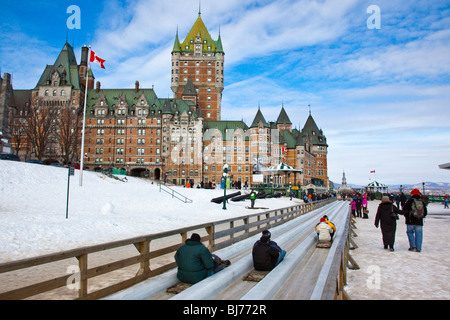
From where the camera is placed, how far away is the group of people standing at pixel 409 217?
33.5 feet

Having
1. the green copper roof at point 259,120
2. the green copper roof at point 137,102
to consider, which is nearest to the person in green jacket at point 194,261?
the green copper roof at point 137,102

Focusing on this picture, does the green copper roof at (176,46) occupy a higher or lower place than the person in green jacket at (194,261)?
higher

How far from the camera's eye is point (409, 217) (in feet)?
34.0

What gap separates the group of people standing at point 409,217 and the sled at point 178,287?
726 cm

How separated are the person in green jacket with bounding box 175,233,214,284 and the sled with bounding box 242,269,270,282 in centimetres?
106

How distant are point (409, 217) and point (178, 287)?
326 inches

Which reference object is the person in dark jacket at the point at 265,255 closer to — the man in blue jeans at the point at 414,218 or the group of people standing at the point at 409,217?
the group of people standing at the point at 409,217

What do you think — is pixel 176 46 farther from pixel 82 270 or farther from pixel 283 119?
pixel 82 270

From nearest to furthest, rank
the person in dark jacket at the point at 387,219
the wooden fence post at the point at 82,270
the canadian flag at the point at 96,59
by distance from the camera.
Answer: the wooden fence post at the point at 82,270 → the person in dark jacket at the point at 387,219 → the canadian flag at the point at 96,59

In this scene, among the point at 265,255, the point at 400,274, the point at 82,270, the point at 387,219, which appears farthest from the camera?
the point at 387,219

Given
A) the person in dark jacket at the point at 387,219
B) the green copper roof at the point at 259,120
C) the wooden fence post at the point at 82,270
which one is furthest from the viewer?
the green copper roof at the point at 259,120

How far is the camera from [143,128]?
8094cm

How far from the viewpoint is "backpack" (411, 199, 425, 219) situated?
1002 centimetres

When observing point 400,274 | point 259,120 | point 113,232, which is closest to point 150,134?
point 259,120
